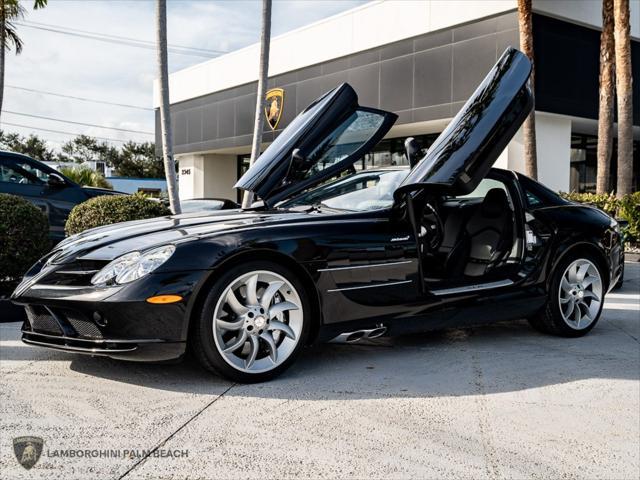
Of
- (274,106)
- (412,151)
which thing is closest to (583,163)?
(274,106)

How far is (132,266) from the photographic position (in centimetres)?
373

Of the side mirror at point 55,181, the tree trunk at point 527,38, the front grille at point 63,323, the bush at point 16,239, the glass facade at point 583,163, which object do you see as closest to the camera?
the front grille at point 63,323

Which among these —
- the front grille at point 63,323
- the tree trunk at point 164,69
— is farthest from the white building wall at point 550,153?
the front grille at point 63,323

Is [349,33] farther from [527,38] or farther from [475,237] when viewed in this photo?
[475,237]

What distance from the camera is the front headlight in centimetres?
368

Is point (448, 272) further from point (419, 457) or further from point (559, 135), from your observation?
point (559, 135)

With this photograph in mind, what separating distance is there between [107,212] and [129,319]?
4.47 m

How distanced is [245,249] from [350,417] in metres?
1.13

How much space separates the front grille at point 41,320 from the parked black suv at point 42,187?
560 centimetres

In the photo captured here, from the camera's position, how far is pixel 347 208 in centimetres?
473

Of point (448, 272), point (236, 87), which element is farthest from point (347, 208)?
point (236, 87)

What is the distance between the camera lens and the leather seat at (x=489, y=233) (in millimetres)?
5242

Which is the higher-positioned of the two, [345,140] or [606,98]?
[606,98]

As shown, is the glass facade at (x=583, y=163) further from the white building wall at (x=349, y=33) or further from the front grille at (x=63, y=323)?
the front grille at (x=63, y=323)
